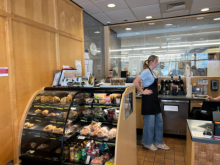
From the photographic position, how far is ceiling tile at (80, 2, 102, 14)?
129 inches

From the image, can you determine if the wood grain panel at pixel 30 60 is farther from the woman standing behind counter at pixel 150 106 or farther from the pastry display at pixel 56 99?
the woman standing behind counter at pixel 150 106

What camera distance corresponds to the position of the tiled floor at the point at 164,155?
9.00ft

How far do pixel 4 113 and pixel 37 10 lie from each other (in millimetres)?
1494

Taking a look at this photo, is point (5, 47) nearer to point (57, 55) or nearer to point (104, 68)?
point (57, 55)

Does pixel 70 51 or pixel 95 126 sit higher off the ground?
pixel 70 51

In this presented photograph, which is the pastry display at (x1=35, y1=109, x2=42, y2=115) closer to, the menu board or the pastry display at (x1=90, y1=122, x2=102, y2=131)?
the pastry display at (x1=90, y1=122, x2=102, y2=131)

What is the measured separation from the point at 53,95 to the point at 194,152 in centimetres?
182

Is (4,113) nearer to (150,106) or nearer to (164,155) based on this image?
(150,106)

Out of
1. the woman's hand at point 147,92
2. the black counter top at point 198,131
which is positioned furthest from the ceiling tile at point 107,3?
the black counter top at point 198,131

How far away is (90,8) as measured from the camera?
347 cm

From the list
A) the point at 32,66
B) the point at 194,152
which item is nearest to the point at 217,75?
the point at 194,152

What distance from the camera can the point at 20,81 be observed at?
210 cm

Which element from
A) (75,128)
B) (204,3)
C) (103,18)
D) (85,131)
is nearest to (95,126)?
(85,131)

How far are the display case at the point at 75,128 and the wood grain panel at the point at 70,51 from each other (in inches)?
32.6
